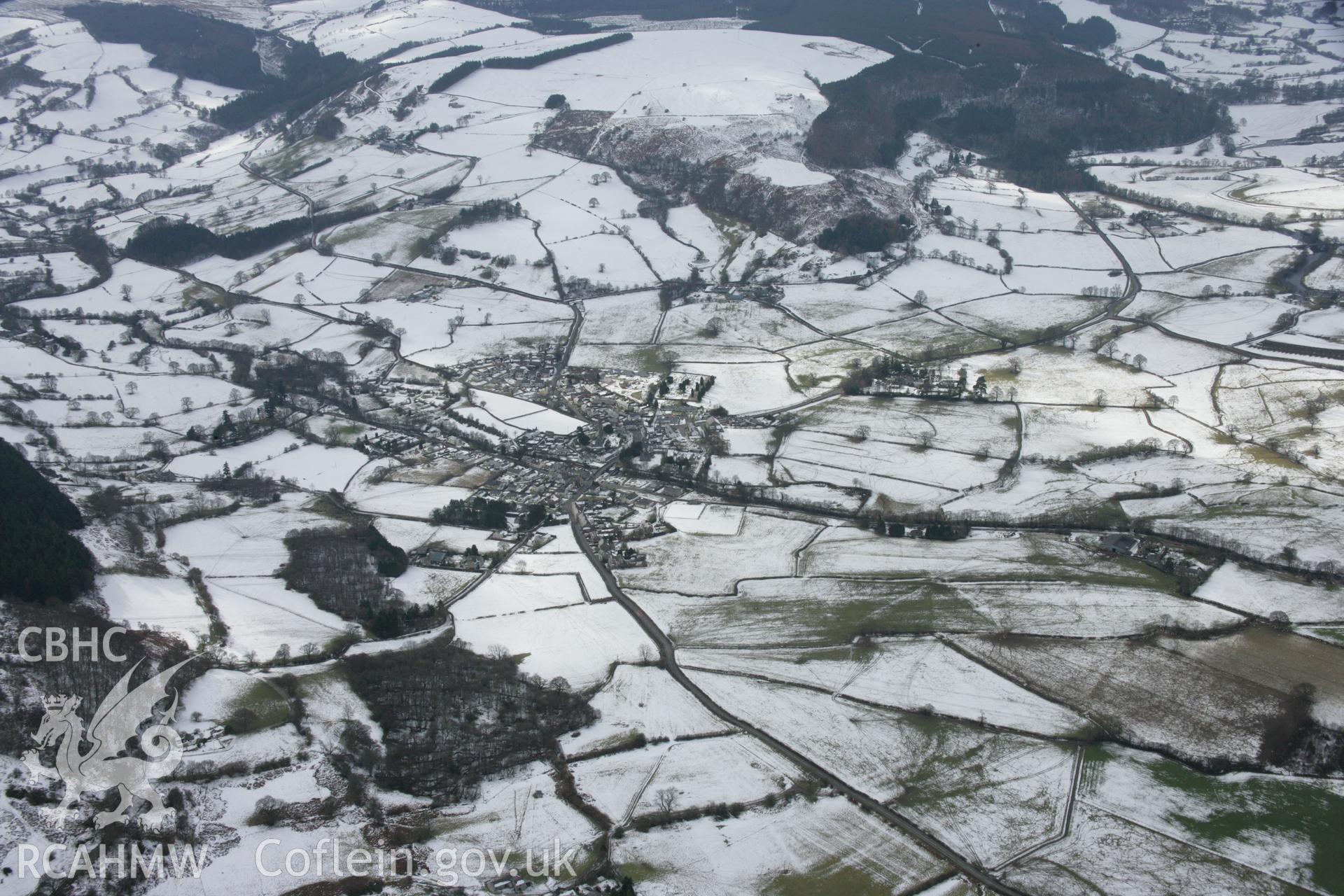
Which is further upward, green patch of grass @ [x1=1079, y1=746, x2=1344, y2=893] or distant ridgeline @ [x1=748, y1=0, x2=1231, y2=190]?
distant ridgeline @ [x1=748, y1=0, x2=1231, y2=190]

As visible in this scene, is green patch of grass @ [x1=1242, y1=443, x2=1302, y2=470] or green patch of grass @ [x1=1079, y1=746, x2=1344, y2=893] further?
green patch of grass @ [x1=1242, y1=443, x2=1302, y2=470]

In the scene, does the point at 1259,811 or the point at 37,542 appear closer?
the point at 1259,811

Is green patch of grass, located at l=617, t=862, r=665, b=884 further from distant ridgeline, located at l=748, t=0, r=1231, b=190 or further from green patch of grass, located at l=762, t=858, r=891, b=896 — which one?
distant ridgeline, located at l=748, t=0, r=1231, b=190

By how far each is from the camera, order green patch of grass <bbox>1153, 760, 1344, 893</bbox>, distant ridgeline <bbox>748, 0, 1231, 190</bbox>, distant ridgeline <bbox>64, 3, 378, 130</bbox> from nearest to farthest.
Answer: green patch of grass <bbox>1153, 760, 1344, 893</bbox>
distant ridgeline <bbox>748, 0, 1231, 190</bbox>
distant ridgeline <bbox>64, 3, 378, 130</bbox>

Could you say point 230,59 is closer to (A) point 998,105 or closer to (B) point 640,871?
(A) point 998,105

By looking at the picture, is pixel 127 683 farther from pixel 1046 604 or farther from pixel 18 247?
pixel 18 247

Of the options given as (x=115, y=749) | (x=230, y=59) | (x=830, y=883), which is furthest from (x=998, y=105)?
(x=115, y=749)

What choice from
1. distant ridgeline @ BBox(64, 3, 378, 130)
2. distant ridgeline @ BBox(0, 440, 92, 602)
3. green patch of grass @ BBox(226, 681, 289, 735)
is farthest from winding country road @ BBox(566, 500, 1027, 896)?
distant ridgeline @ BBox(64, 3, 378, 130)
